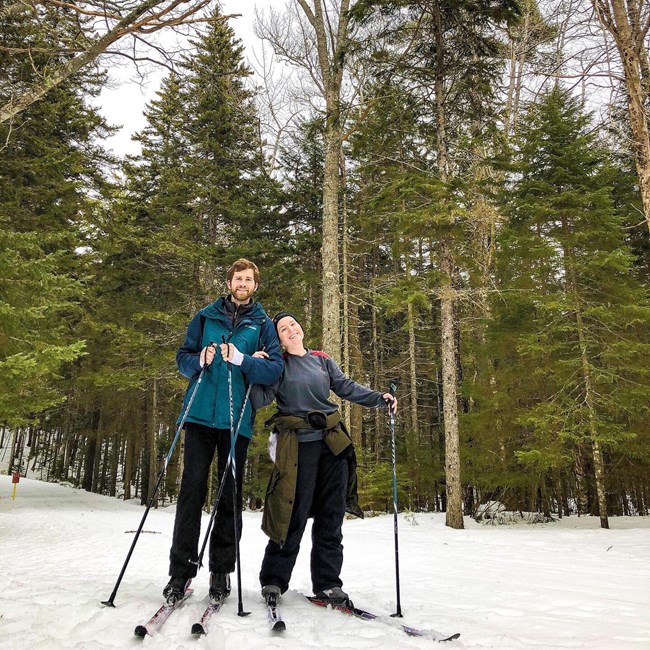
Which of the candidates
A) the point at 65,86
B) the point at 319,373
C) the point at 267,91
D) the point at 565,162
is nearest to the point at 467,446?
the point at 565,162

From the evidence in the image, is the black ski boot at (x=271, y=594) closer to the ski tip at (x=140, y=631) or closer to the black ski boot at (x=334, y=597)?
the black ski boot at (x=334, y=597)

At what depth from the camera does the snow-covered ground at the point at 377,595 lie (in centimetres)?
233

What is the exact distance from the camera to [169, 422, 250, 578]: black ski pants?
2869 mm

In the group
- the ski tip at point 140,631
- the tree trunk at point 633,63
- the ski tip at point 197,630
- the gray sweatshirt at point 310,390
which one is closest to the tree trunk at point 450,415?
the tree trunk at point 633,63

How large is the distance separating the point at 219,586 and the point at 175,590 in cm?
28

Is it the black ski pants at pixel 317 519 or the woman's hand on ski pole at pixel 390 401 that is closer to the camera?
the black ski pants at pixel 317 519

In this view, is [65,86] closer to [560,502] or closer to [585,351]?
[585,351]

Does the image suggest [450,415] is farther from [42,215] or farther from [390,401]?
[42,215]

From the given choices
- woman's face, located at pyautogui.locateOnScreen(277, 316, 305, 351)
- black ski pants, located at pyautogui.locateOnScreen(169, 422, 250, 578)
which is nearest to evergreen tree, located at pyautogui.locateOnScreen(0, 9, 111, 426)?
black ski pants, located at pyautogui.locateOnScreen(169, 422, 250, 578)

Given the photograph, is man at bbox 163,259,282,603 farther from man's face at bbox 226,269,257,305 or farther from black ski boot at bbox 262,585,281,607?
black ski boot at bbox 262,585,281,607

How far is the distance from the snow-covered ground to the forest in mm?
2797

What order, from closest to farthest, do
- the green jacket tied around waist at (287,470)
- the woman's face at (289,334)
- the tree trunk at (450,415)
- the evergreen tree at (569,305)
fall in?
the green jacket tied around waist at (287,470) → the woman's face at (289,334) → the evergreen tree at (569,305) → the tree trunk at (450,415)

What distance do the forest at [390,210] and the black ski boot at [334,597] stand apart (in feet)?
17.4

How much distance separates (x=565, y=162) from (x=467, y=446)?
7.72 metres
